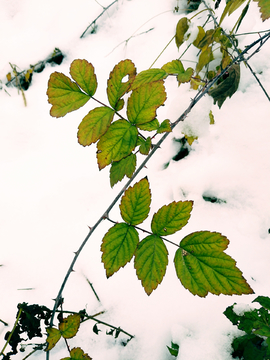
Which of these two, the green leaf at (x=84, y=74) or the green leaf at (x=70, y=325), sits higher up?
the green leaf at (x=84, y=74)

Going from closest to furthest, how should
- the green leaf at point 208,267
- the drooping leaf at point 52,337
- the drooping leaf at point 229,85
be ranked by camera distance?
1. the green leaf at point 208,267
2. the drooping leaf at point 52,337
3. the drooping leaf at point 229,85

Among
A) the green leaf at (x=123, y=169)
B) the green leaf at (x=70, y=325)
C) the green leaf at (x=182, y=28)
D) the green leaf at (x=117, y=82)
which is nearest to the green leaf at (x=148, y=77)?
the green leaf at (x=117, y=82)

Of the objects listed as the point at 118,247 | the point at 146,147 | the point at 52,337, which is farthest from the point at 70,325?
the point at 146,147

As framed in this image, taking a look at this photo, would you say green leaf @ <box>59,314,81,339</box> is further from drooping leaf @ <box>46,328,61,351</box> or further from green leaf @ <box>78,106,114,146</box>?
green leaf @ <box>78,106,114,146</box>

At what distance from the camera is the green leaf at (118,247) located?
459 mm

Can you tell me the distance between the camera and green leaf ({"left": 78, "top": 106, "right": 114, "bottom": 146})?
0.49 metres

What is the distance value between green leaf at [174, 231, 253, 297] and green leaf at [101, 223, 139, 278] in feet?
0.34

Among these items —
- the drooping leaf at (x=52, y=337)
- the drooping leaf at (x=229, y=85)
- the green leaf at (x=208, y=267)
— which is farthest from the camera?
the drooping leaf at (x=229, y=85)

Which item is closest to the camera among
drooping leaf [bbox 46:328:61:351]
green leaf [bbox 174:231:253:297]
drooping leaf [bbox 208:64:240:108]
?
green leaf [bbox 174:231:253:297]

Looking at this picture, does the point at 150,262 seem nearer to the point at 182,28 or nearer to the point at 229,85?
the point at 229,85

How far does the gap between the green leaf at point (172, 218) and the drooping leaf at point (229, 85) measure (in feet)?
1.55

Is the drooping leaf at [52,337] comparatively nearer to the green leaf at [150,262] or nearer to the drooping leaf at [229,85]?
the green leaf at [150,262]

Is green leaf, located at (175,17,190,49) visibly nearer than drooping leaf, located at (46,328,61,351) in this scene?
No

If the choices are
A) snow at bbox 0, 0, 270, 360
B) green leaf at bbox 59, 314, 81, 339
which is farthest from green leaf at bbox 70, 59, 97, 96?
green leaf at bbox 59, 314, 81, 339
